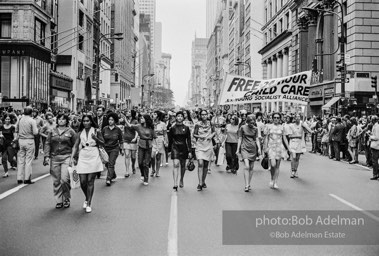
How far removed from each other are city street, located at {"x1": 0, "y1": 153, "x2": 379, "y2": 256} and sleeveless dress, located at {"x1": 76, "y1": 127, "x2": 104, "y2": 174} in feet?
2.51

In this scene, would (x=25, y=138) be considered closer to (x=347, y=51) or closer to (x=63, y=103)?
(x=347, y=51)

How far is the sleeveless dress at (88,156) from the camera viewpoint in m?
8.66

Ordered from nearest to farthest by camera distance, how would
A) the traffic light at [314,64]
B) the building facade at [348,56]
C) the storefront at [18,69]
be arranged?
the building facade at [348,56]
the storefront at [18,69]
the traffic light at [314,64]

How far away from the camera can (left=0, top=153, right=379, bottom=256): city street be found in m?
6.14

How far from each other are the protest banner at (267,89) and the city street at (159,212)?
15.8 feet

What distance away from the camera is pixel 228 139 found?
1472cm

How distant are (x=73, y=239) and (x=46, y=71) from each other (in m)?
37.4

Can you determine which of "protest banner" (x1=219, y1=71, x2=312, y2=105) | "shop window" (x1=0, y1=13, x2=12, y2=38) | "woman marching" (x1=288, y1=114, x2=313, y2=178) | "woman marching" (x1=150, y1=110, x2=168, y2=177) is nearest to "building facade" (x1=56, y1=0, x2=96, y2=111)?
"shop window" (x1=0, y1=13, x2=12, y2=38)

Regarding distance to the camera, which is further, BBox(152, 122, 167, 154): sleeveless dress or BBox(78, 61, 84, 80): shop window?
BBox(78, 61, 84, 80): shop window

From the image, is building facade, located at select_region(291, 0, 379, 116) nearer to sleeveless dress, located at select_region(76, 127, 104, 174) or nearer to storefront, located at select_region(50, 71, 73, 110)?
sleeveless dress, located at select_region(76, 127, 104, 174)

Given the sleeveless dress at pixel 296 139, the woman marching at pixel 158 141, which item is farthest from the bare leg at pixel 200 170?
the sleeveless dress at pixel 296 139

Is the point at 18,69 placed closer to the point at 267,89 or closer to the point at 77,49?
the point at 77,49

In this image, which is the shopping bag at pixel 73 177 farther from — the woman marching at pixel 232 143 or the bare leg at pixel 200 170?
the woman marching at pixel 232 143

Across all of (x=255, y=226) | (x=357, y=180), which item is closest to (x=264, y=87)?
(x=357, y=180)
